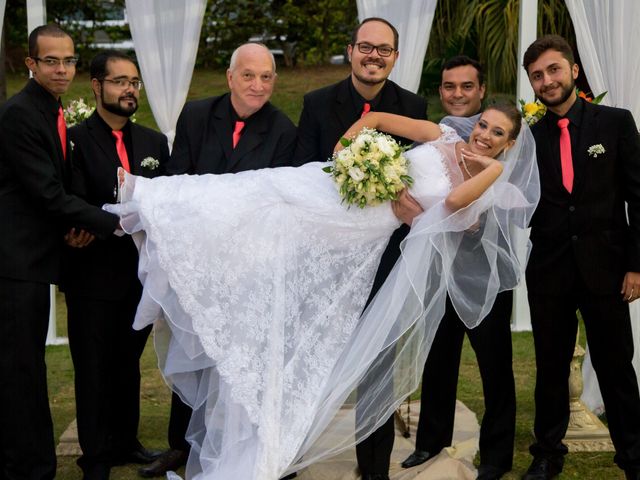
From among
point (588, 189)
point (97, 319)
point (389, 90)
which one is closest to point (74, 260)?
point (97, 319)

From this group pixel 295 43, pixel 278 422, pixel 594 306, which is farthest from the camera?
pixel 295 43

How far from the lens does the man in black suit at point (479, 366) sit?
546 centimetres

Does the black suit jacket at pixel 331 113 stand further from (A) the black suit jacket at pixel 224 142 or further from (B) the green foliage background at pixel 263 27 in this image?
(B) the green foliage background at pixel 263 27

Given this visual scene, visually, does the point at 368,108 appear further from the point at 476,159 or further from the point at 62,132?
the point at 62,132

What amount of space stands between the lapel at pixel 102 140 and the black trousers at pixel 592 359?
7.97 feet

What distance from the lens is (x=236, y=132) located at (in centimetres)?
556

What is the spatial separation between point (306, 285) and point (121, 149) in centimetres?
136

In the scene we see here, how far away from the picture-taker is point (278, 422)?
492cm

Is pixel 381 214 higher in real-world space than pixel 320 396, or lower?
higher

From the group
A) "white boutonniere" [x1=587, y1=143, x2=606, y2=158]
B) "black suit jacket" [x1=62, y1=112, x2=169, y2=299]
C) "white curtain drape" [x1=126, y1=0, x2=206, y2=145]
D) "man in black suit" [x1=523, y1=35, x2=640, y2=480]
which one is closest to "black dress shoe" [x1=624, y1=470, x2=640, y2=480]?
"man in black suit" [x1=523, y1=35, x2=640, y2=480]

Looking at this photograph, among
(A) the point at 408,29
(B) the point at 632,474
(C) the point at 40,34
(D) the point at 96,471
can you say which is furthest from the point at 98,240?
(A) the point at 408,29

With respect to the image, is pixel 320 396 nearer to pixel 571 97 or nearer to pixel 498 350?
pixel 498 350

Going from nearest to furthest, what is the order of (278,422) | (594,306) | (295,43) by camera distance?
(278,422), (594,306), (295,43)

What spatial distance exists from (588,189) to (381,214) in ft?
3.63
